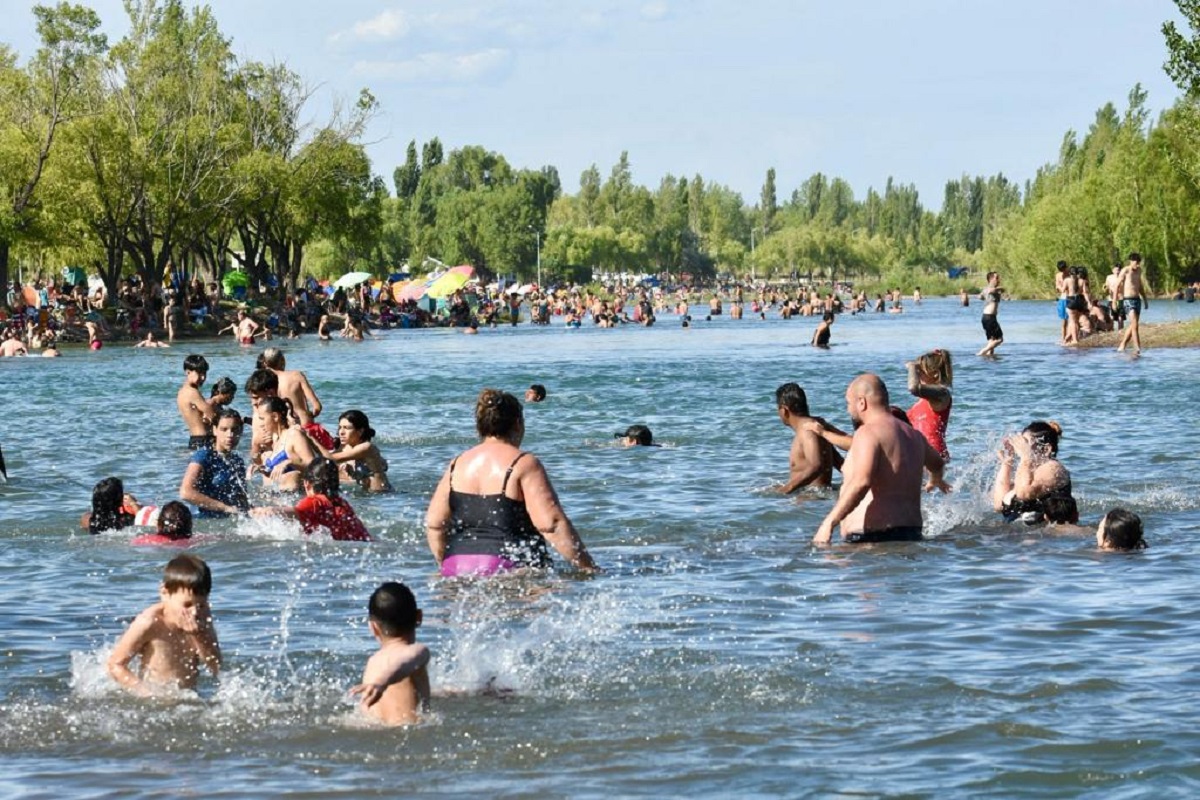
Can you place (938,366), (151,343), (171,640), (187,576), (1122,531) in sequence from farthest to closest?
(151,343)
(938,366)
(1122,531)
(171,640)
(187,576)

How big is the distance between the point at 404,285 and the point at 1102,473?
7189 cm

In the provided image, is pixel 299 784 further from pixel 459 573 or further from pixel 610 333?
pixel 610 333

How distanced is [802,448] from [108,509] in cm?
548

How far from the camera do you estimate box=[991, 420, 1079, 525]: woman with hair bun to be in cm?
1275

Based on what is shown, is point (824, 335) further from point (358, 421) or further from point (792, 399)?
point (792, 399)

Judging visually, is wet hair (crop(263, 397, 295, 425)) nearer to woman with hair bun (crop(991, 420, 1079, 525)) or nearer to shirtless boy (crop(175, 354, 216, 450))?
shirtless boy (crop(175, 354, 216, 450))

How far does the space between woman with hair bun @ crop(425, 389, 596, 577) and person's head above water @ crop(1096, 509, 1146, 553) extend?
4187 mm

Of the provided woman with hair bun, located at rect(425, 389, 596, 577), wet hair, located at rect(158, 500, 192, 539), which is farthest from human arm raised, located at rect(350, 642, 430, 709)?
wet hair, located at rect(158, 500, 192, 539)

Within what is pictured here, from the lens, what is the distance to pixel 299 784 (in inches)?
273

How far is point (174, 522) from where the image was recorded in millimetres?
12570

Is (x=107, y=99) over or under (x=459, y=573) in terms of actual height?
over

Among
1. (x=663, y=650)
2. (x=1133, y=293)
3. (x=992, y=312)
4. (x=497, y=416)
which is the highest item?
→ (x=1133, y=293)

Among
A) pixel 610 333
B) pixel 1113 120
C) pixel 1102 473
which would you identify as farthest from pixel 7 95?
pixel 1113 120

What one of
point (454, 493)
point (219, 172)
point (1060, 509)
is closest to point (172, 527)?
point (454, 493)
